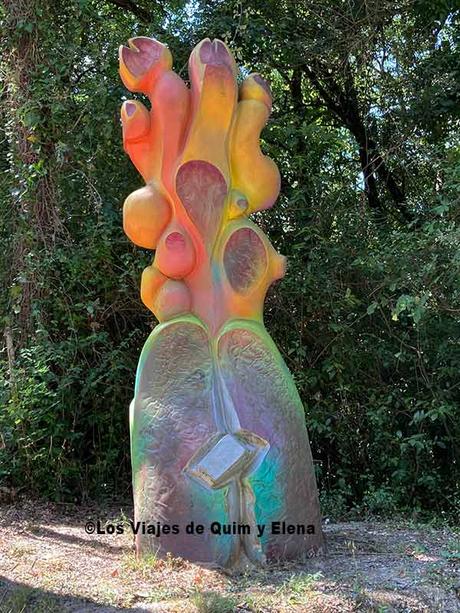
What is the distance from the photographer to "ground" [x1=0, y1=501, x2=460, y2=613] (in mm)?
3520

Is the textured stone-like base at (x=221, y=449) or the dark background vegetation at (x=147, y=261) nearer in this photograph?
the textured stone-like base at (x=221, y=449)

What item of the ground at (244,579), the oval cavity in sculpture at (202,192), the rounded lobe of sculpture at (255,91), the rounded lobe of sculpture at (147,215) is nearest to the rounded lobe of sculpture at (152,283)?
the rounded lobe of sculpture at (147,215)

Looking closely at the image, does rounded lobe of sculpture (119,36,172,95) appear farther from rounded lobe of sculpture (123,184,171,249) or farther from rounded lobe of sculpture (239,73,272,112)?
rounded lobe of sculpture (123,184,171,249)

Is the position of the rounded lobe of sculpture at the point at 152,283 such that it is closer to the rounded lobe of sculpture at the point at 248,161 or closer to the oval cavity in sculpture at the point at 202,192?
the oval cavity in sculpture at the point at 202,192

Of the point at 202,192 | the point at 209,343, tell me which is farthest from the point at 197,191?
the point at 209,343

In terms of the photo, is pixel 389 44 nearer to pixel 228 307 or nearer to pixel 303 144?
pixel 303 144

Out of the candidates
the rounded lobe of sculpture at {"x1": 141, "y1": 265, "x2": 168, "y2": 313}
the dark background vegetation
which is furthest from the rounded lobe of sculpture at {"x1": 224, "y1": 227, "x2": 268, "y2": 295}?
the dark background vegetation

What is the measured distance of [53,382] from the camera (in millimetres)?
6488

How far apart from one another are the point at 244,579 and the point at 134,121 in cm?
275

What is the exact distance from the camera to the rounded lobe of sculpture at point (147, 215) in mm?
4512

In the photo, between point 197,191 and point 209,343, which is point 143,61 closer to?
point 197,191

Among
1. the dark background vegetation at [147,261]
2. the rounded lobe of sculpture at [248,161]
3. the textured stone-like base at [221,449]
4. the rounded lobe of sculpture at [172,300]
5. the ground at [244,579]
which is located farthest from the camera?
the dark background vegetation at [147,261]

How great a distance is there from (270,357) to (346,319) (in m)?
2.51

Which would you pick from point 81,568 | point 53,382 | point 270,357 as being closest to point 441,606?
point 270,357
